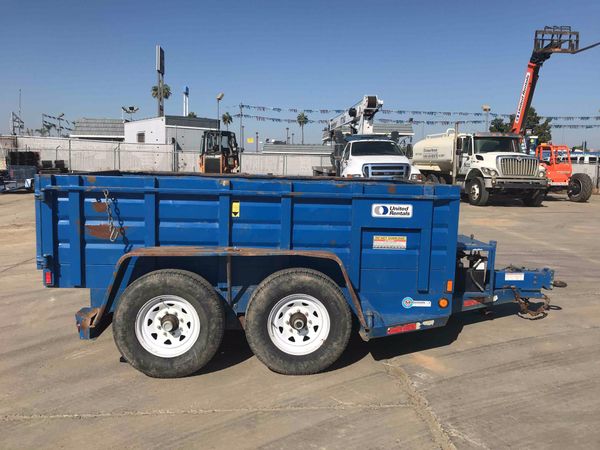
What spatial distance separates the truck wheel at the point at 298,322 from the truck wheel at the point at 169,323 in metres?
0.36

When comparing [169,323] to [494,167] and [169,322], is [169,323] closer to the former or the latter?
[169,322]

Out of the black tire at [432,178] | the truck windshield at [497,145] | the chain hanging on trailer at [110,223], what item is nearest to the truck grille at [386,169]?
the truck windshield at [497,145]

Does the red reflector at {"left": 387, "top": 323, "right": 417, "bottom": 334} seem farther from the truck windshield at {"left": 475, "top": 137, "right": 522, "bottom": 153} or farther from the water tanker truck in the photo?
the truck windshield at {"left": 475, "top": 137, "right": 522, "bottom": 153}

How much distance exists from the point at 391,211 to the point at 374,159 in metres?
12.0

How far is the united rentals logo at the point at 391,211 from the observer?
4445 mm

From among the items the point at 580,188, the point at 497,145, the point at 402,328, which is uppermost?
the point at 497,145

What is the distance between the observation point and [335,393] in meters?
4.02

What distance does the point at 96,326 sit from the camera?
427cm

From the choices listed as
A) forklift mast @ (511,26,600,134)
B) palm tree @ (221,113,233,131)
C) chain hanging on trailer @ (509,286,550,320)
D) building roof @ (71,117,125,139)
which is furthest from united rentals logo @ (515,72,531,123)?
palm tree @ (221,113,233,131)

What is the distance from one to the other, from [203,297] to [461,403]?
7.43ft

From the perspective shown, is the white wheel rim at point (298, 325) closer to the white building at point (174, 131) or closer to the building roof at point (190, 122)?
the white building at point (174, 131)

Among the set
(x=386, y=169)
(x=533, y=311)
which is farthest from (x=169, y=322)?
(x=386, y=169)

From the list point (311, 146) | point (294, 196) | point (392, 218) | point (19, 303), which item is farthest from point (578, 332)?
point (311, 146)

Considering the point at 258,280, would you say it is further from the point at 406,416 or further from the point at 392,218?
the point at 406,416
